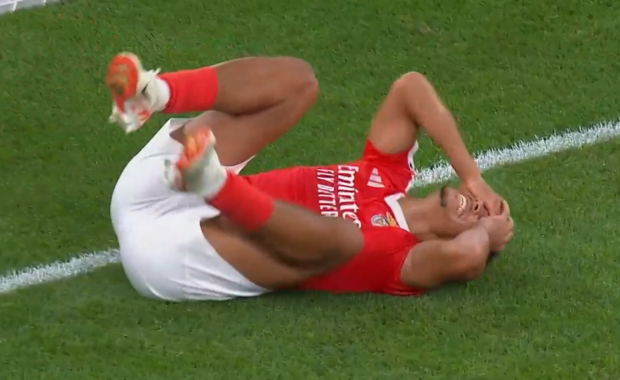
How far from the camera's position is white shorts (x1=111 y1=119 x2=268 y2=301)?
2.97 metres

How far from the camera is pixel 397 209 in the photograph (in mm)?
3203

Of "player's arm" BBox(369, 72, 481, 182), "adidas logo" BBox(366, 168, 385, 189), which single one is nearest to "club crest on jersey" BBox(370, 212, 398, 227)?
"adidas logo" BBox(366, 168, 385, 189)

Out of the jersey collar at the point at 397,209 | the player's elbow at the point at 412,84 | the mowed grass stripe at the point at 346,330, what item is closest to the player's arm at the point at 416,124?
the player's elbow at the point at 412,84

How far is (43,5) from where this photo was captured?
5.00 metres

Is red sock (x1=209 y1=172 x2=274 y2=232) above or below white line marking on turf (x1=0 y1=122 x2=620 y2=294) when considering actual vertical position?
above

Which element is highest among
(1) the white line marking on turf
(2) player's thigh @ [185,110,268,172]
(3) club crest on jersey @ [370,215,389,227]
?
(2) player's thigh @ [185,110,268,172]

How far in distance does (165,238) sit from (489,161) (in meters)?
1.49

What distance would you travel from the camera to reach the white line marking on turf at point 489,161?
332 centimetres

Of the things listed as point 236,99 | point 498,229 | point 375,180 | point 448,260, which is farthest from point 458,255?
point 236,99

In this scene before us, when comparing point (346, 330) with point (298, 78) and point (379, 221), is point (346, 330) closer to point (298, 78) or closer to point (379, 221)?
point (379, 221)

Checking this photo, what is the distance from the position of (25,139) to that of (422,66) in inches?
67.3

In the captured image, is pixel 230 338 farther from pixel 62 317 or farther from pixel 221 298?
pixel 62 317

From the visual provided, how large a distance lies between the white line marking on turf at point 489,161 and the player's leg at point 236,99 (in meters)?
0.63

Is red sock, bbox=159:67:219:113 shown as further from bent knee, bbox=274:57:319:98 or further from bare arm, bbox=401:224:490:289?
bare arm, bbox=401:224:490:289
